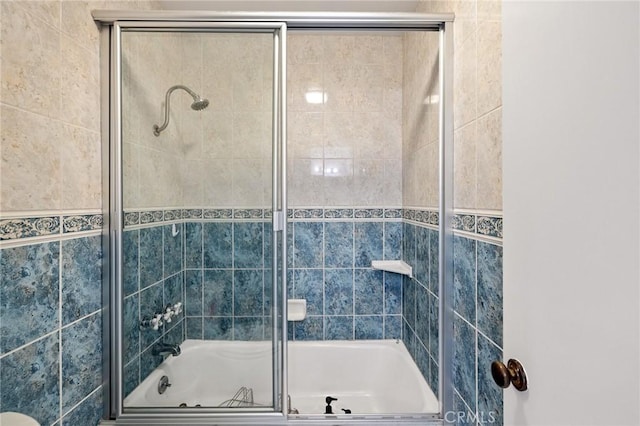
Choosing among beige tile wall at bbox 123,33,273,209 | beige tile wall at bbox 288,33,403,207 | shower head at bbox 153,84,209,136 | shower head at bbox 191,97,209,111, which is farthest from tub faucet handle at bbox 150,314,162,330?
beige tile wall at bbox 288,33,403,207

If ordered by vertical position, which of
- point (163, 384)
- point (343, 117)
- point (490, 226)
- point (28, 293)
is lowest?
point (163, 384)

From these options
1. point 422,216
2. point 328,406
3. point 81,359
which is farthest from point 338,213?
point 81,359

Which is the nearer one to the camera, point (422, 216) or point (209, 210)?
point (209, 210)

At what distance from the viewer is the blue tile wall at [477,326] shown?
0.89 meters

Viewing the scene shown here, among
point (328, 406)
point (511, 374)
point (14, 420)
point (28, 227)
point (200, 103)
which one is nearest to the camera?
point (511, 374)

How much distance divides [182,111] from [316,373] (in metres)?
1.65

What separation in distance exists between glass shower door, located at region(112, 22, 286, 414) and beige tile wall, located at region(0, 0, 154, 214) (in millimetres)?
105

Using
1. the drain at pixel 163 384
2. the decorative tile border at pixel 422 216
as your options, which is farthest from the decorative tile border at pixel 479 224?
the drain at pixel 163 384

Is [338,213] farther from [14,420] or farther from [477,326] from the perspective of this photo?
[14,420]

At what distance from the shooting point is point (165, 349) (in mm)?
1290

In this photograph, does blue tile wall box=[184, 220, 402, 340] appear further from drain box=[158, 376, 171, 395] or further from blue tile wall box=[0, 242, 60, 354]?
blue tile wall box=[0, 242, 60, 354]

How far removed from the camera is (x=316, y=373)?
1963mm

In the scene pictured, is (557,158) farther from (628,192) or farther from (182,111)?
(182,111)

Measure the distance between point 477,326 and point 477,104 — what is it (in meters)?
0.70
